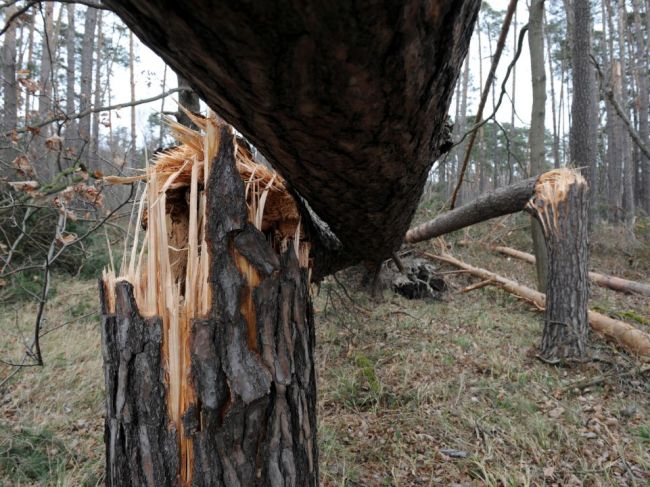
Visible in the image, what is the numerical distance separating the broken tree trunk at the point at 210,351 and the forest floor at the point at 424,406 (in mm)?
1448

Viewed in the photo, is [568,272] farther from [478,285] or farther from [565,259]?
[478,285]

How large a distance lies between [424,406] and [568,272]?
2.12 metres

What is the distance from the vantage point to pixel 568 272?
3844 mm

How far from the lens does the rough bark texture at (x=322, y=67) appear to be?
502 mm

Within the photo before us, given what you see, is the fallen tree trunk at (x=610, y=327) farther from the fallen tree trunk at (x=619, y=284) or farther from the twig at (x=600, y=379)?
the fallen tree trunk at (x=619, y=284)

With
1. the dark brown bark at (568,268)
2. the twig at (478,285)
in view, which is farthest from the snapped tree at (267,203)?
the twig at (478,285)

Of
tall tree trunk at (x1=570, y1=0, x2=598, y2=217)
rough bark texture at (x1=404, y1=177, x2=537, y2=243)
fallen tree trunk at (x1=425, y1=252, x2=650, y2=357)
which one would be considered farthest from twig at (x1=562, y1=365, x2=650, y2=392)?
tall tree trunk at (x1=570, y1=0, x2=598, y2=217)

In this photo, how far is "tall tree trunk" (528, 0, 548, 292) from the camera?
562 cm

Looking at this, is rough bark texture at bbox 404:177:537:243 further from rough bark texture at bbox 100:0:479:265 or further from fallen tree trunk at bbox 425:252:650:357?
rough bark texture at bbox 100:0:479:265

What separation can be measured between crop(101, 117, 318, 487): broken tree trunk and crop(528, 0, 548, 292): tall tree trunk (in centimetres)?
533

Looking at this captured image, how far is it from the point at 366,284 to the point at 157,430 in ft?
14.2

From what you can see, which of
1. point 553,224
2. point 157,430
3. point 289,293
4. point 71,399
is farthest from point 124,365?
point 553,224

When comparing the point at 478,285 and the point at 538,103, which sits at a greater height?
the point at 538,103

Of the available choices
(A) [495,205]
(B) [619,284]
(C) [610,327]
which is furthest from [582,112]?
(C) [610,327]
